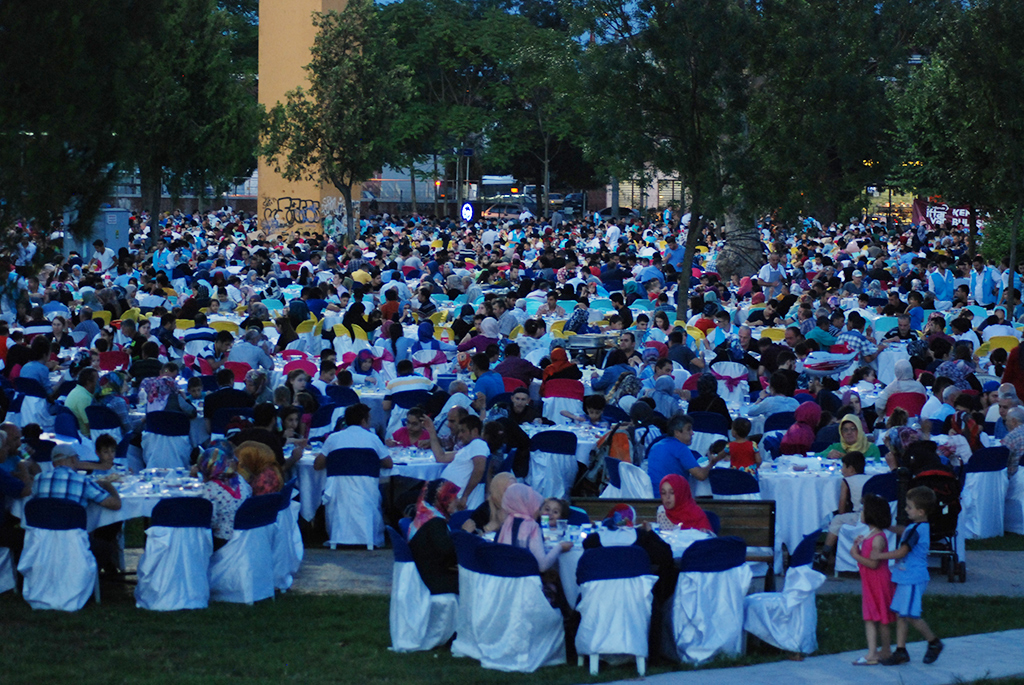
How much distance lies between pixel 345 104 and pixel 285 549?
27.2 metres

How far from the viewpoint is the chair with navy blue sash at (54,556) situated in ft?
28.2

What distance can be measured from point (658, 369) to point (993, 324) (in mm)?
6758

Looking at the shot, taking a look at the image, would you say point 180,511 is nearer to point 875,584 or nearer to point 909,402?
point 875,584

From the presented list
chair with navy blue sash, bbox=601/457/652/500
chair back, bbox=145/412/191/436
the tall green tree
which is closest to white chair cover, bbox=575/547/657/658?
chair with navy blue sash, bbox=601/457/652/500

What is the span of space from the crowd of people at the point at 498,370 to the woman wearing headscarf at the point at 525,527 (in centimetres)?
1

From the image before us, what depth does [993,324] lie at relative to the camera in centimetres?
1733

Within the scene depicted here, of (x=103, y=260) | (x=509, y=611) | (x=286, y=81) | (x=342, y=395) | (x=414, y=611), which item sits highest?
(x=286, y=81)

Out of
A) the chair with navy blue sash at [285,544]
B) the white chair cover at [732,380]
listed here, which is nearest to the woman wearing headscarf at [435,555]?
the chair with navy blue sash at [285,544]

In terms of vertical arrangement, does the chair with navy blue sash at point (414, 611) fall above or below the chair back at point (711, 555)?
below

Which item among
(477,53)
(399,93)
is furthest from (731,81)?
(477,53)

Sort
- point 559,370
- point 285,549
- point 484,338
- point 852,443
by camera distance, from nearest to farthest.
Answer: point 285,549 < point 852,443 < point 559,370 < point 484,338

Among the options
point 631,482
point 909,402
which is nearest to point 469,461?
point 631,482

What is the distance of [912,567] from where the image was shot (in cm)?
755

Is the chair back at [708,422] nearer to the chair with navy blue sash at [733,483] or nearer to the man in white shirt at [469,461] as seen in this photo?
the chair with navy blue sash at [733,483]
